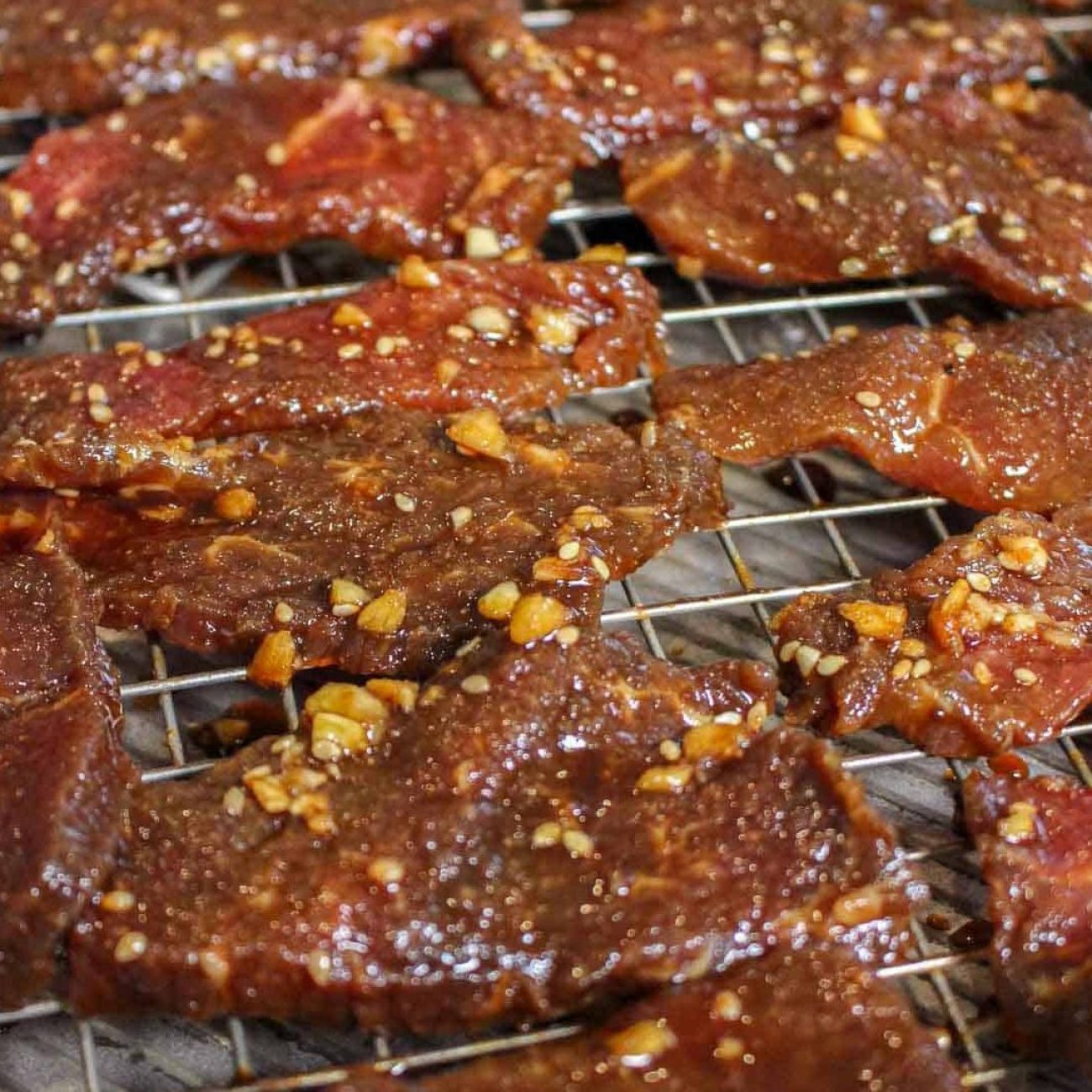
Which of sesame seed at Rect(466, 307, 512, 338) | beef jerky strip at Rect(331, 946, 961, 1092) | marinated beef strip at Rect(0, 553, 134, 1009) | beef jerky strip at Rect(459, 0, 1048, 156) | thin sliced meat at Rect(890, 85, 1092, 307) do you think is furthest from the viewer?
beef jerky strip at Rect(459, 0, 1048, 156)

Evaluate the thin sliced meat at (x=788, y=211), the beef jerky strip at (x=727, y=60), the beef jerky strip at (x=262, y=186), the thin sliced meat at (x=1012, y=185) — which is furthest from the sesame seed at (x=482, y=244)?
the thin sliced meat at (x=1012, y=185)

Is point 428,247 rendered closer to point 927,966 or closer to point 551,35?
point 551,35

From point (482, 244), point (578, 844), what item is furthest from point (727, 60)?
point (578, 844)

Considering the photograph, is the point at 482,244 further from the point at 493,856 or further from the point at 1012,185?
the point at 493,856

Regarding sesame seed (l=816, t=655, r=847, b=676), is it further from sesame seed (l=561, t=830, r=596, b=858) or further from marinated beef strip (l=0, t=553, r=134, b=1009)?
marinated beef strip (l=0, t=553, r=134, b=1009)

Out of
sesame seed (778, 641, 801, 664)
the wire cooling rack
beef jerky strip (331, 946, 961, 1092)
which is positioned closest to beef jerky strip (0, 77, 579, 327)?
the wire cooling rack

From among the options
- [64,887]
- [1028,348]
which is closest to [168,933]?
[64,887]
